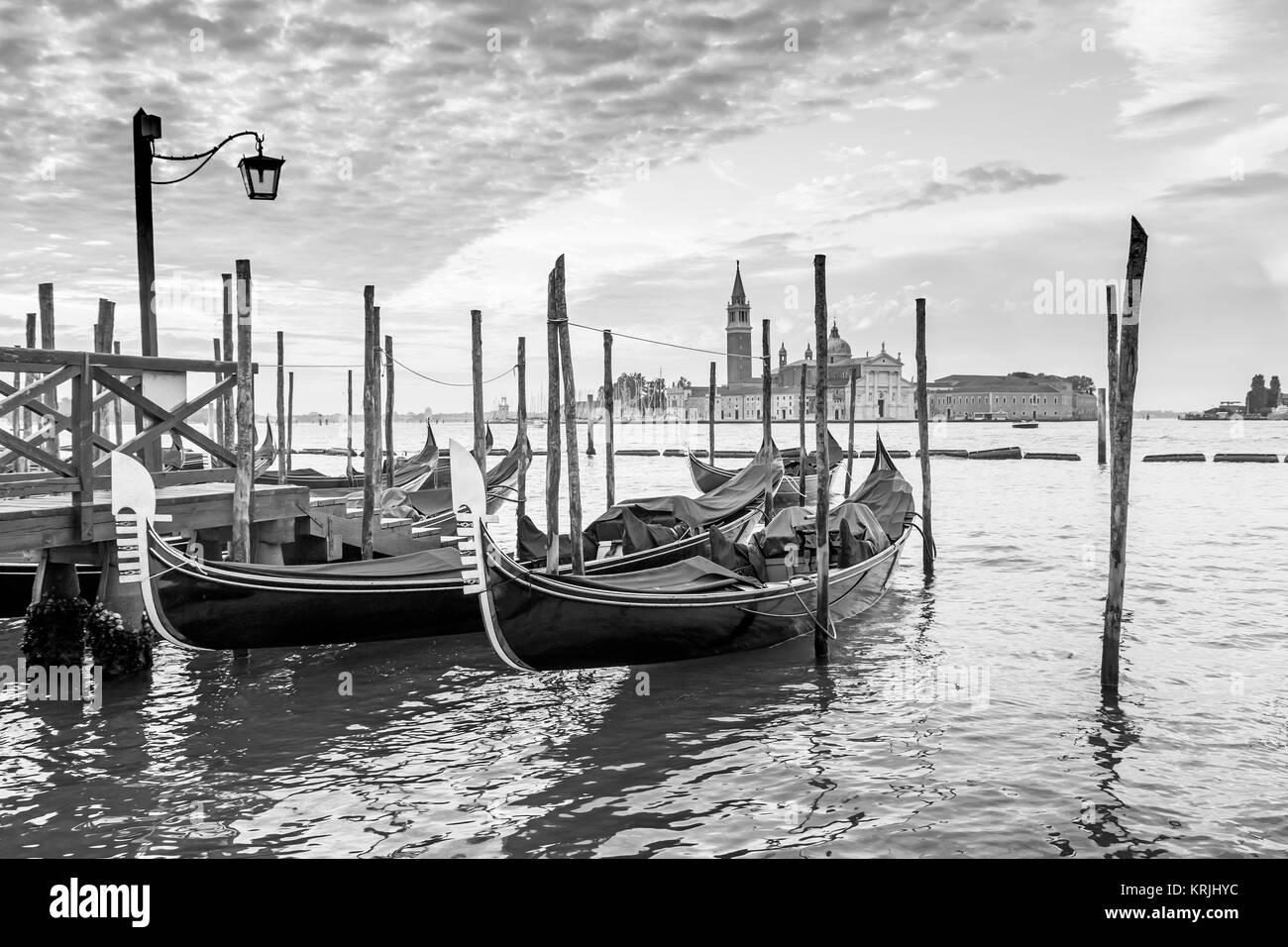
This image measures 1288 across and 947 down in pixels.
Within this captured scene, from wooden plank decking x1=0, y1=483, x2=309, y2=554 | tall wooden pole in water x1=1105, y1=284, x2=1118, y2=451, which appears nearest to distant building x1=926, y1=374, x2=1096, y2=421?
tall wooden pole in water x1=1105, y1=284, x2=1118, y2=451

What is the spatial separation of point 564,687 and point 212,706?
7.57 ft

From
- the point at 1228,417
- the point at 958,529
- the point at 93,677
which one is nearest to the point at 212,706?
the point at 93,677

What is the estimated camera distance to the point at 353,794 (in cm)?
504

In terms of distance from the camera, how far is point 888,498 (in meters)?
12.3

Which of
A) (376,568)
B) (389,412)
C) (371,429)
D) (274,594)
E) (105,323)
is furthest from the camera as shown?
(389,412)

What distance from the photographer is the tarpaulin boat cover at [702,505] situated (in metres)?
10.4

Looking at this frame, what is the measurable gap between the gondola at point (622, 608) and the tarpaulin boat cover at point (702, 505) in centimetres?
196

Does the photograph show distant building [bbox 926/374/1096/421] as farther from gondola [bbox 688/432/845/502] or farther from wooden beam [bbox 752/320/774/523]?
wooden beam [bbox 752/320/774/523]

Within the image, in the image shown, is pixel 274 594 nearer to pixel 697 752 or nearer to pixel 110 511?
pixel 110 511

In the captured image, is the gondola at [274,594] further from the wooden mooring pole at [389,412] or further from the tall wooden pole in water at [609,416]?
the tall wooden pole in water at [609,416]

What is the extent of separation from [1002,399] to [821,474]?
11833cm

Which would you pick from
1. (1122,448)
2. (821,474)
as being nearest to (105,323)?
(821,474)

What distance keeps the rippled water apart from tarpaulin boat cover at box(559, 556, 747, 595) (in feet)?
1.95
